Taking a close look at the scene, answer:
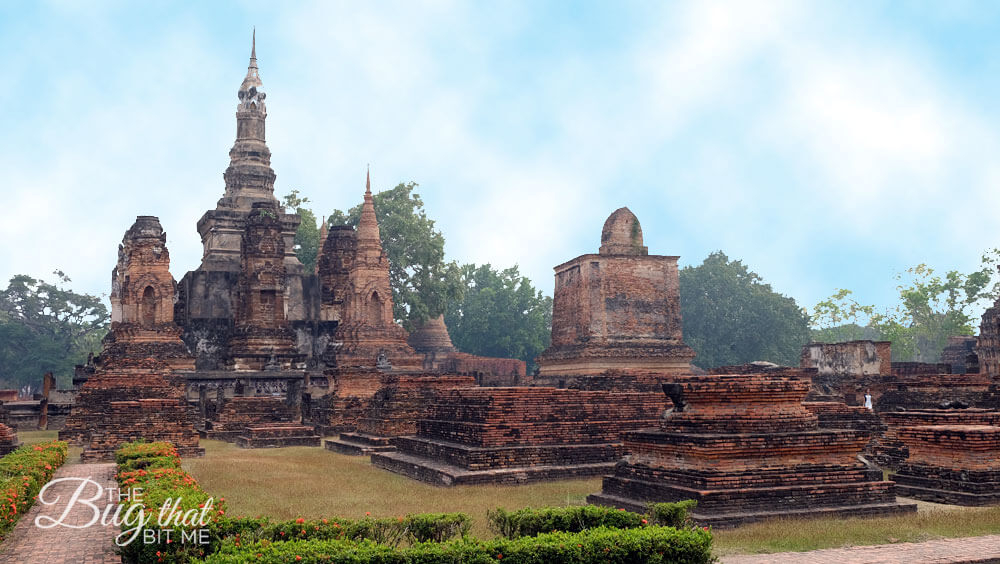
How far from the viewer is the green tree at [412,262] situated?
43.3 metres

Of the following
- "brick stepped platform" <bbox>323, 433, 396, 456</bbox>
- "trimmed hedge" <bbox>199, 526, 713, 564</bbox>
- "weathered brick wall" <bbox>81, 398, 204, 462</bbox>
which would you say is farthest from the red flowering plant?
"brick stepped platform" <bbox>323, 433, 396, 456</bbox>

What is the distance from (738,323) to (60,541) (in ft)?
160

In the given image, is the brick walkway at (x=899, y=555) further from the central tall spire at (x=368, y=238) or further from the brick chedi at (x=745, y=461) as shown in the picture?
the central tall spire at (x=368, y=238)

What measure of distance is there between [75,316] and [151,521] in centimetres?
5798

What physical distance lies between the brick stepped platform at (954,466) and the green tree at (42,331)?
52.5 metres

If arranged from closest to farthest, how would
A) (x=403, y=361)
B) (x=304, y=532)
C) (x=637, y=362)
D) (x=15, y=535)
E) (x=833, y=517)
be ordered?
(x=304, y=532), (x=15, y=535), (x=833, y=517), (x=637, y=362), (x=403, y=361)

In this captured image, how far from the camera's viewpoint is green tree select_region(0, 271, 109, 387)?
54.5 m

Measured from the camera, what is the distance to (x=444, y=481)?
39.7 feet

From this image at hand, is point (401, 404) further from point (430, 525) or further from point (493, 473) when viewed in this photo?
point (430, 525)

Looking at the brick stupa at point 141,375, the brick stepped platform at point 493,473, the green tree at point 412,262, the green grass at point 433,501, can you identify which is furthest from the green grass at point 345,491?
the green tree at point 412,262

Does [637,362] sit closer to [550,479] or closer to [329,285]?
[550,479]

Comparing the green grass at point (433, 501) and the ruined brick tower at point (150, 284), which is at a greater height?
the ruined brick tower at point (150, 284)

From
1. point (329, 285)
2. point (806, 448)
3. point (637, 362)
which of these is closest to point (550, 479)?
point (806, 448)

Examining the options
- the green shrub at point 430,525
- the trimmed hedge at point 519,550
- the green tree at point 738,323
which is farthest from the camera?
the green tree at point 738,323
